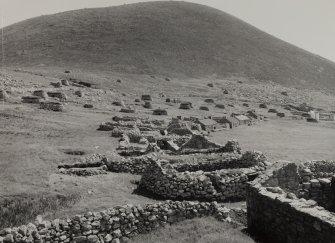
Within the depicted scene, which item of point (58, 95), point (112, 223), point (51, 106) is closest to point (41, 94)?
point (58, 95)

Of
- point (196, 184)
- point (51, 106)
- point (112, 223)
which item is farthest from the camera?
point (51, 106)

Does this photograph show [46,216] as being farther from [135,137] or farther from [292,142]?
[292,142]

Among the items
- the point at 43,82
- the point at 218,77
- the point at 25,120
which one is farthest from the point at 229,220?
the point at 218,77

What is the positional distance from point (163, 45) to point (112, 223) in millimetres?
104469

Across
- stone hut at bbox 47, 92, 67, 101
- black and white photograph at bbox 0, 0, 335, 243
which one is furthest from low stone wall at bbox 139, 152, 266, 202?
stone hut at bbox 47, 92, 67, 101

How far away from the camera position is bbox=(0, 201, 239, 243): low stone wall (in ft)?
33.5

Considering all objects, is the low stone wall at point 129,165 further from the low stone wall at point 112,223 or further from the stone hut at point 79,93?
the stone hut at point 79,93

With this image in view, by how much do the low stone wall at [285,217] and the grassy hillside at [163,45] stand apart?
83055 millimetres

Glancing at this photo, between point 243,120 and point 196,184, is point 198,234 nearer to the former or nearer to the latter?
point 196,184

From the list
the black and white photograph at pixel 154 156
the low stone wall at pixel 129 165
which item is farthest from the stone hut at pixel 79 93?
the low stone wall at pixel 129 165

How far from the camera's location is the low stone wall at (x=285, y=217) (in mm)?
8695

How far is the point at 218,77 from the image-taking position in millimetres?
101438

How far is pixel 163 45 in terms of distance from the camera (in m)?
114

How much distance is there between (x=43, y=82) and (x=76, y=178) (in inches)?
1784
